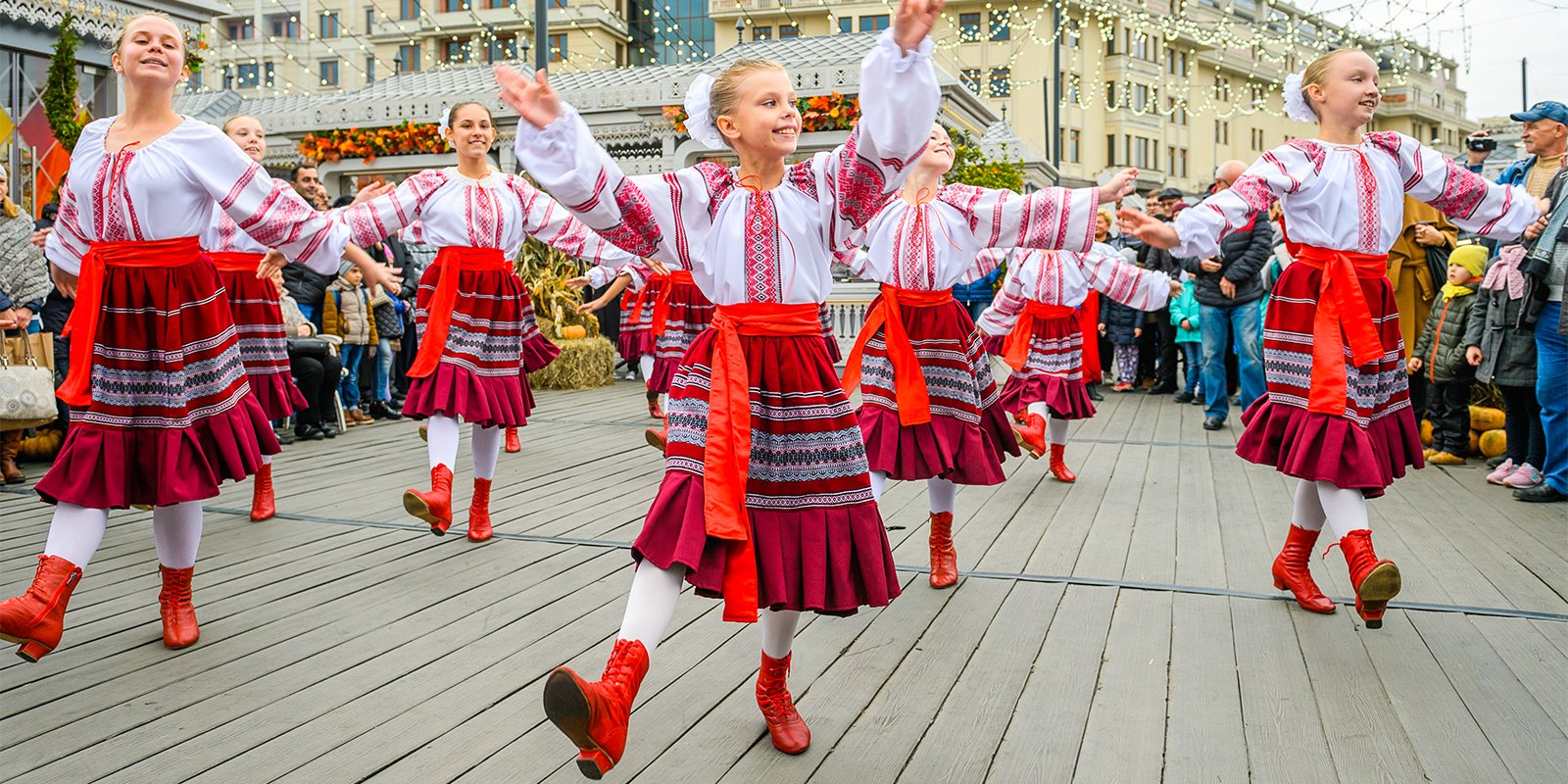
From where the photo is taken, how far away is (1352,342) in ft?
11.0

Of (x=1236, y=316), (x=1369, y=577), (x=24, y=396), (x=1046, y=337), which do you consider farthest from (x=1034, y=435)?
(x=24, y=396)

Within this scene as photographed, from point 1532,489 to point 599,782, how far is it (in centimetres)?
490

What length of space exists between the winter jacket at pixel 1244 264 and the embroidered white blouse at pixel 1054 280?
249cm

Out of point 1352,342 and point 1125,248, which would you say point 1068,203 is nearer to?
point 1352,342

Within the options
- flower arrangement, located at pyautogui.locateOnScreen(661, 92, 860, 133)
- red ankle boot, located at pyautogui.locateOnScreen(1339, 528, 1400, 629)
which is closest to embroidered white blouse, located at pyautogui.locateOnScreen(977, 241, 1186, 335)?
red ankle boot, located at pyautogui.locateOnScreen(1339, 528, 1400, 629)

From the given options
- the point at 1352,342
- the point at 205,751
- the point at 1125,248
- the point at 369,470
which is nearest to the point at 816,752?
the point at 205,751

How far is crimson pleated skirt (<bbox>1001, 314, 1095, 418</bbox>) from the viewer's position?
585 cm

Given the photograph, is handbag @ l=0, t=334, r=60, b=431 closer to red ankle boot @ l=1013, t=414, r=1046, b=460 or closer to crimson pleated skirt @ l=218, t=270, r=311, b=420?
crimson pleated skirt @ l=218, t=270, r=311, b=420

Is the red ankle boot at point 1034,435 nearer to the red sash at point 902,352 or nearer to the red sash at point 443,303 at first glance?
the red sash at point 902,352

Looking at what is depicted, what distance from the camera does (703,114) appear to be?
2.69 metres

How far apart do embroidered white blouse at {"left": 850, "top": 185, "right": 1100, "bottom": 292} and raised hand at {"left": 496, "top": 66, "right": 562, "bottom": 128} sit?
1184mm

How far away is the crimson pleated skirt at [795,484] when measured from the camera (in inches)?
92.0

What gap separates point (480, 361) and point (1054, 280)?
2945 mm

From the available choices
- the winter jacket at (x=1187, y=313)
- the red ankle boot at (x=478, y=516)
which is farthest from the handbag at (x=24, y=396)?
the winter jacket at (x=1187, y=313)
